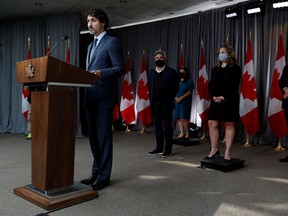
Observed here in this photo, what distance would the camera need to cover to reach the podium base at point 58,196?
1860 millimetres

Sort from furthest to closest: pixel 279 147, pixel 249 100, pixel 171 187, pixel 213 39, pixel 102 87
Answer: pixel 213 39
pixel 249 100
pixel 279 147
pixel 171 187
pixel 102 87

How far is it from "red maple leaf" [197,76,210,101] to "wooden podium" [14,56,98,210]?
3.80 m

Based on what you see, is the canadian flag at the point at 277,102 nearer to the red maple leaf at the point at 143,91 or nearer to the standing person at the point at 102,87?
the red maple leaf at the point at 143,91

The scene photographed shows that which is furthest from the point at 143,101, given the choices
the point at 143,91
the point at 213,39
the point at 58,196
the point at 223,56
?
the point at 58,196

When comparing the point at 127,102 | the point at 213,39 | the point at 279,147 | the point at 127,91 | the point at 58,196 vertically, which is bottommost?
the point at 279,147

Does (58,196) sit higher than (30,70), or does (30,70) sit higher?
(30,70)

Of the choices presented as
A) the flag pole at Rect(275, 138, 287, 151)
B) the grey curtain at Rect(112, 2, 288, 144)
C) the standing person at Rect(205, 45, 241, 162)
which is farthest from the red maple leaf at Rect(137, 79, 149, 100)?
the standing person at Rect(205, 45, 241, 162)

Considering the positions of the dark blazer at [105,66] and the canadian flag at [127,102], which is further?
the canadian flag at [127,102]

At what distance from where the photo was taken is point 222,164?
2.97 m

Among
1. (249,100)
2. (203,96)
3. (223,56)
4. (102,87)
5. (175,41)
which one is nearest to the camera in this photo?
(102,87)

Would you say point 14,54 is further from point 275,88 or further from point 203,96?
point 275,88

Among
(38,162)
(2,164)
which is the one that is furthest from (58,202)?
(2,164)

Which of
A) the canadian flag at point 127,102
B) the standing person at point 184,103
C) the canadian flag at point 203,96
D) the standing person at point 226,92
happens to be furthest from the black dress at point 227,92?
the canadian flag at point 127,102

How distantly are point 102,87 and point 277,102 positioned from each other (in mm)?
3441
